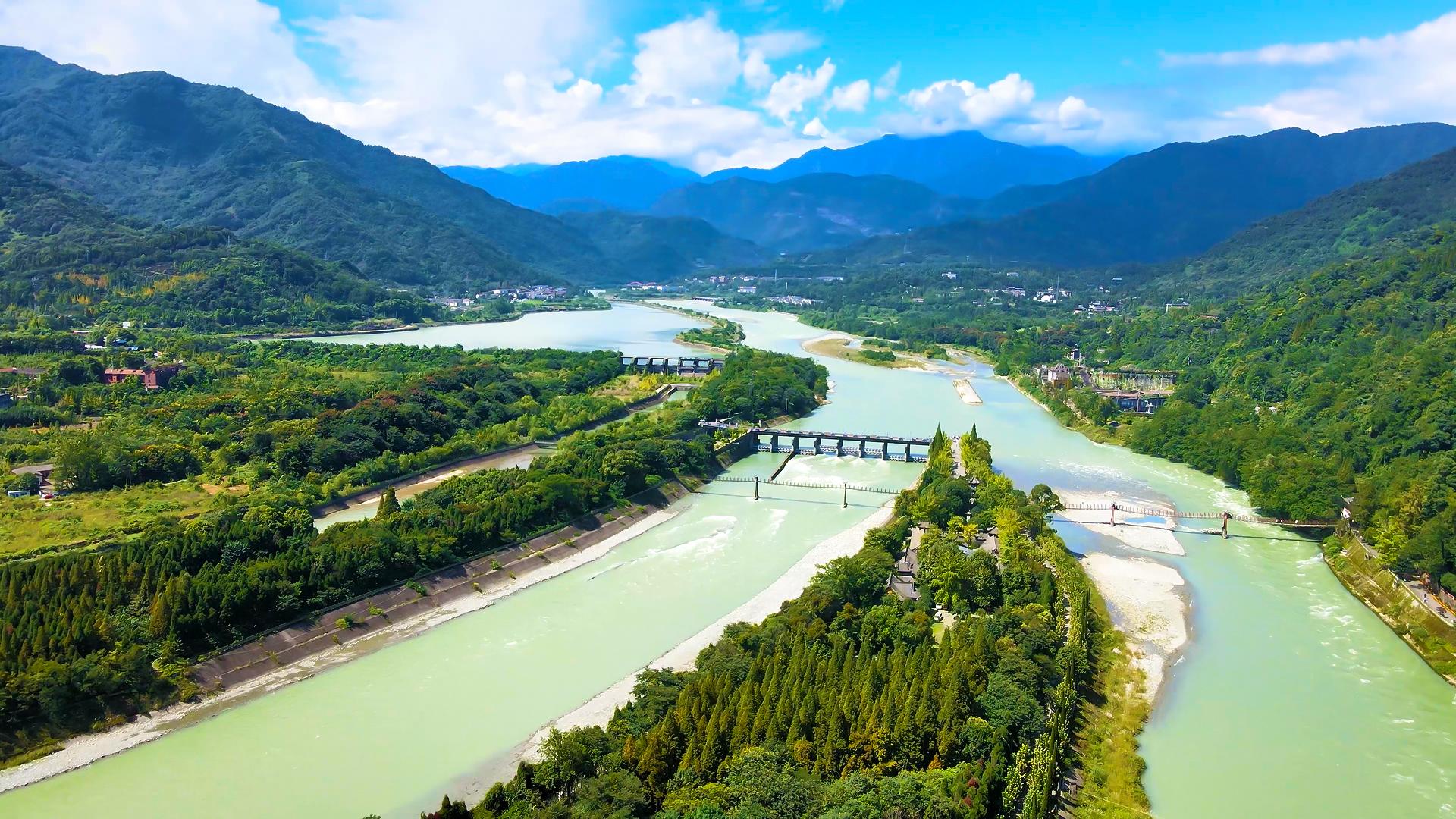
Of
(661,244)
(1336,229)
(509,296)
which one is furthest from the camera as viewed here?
(661,244)

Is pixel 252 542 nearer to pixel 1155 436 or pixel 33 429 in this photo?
pixel 33 429

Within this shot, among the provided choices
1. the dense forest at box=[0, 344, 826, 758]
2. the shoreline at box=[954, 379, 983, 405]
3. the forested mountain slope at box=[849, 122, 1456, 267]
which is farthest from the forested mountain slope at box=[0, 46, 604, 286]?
the forested mountain slope at box=[849, 122, 1456, 267]

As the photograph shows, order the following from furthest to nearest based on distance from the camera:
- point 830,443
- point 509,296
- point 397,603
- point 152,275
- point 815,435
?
point 509,296 < point 152,275 < point 830,443 < point 815,435 < point 397,603

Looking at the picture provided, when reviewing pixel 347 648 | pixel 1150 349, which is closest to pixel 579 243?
pixel 1150 349

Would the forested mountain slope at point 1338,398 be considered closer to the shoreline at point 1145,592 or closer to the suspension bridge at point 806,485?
the shoreline at point 1145,592

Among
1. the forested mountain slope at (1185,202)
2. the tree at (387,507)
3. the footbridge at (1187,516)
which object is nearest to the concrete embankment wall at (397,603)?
the tree at (387,507)

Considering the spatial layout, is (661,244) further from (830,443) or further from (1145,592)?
(1145,592)

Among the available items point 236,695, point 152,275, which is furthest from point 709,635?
point 152,275
